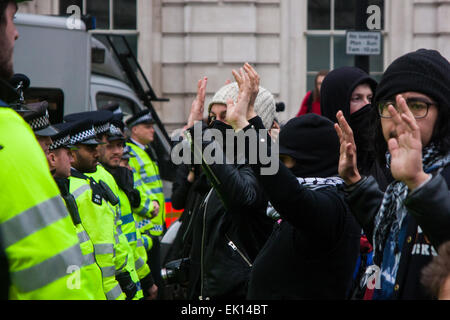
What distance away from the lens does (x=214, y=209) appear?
13.5 ft

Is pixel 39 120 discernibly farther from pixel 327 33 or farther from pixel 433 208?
pixel 327 33

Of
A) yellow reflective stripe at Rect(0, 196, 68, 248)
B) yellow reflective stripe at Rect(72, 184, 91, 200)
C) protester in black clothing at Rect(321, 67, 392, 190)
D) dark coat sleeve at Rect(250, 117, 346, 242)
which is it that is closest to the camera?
yellow reflective stripe at Rect(0, 196, 68, 248)

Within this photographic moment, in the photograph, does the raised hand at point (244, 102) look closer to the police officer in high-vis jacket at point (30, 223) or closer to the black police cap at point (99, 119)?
the police officer in high-vis jacket at point (30, 223)

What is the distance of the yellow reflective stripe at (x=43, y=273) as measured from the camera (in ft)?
6.15

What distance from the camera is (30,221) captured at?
6.16 feet

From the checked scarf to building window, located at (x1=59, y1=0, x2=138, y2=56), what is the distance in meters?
10.9

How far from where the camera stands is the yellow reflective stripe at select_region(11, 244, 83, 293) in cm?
187

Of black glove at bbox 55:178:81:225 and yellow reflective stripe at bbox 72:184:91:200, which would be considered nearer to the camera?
black glove at bbox 55:178:81:225

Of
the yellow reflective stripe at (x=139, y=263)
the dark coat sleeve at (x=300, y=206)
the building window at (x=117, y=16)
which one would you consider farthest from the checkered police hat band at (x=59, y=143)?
the building window at (x=117, y=16)

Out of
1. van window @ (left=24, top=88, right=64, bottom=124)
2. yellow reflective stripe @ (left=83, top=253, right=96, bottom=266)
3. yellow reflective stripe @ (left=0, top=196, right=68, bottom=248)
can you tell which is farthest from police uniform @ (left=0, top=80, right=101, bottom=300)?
van window @ (left=24, top=88, right=64, bottom=124)

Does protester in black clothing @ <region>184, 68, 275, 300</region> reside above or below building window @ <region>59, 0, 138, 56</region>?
below

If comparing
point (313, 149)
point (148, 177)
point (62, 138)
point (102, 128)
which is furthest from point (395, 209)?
point (148, 177)

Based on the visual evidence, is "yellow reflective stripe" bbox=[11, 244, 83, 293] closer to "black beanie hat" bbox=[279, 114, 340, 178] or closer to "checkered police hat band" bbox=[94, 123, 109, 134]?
"black beanie hat" bbox=[279, 114, 340, 178]

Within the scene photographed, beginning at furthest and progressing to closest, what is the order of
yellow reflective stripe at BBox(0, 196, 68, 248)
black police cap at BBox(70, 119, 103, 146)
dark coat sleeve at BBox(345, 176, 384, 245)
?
black police cap at BBox(70, 119, 103, 146) → dark coat sleeve at BBox(345, 176, 384, 245) → yellow reflective stripe at BBox(0, 196, 68, 248)
